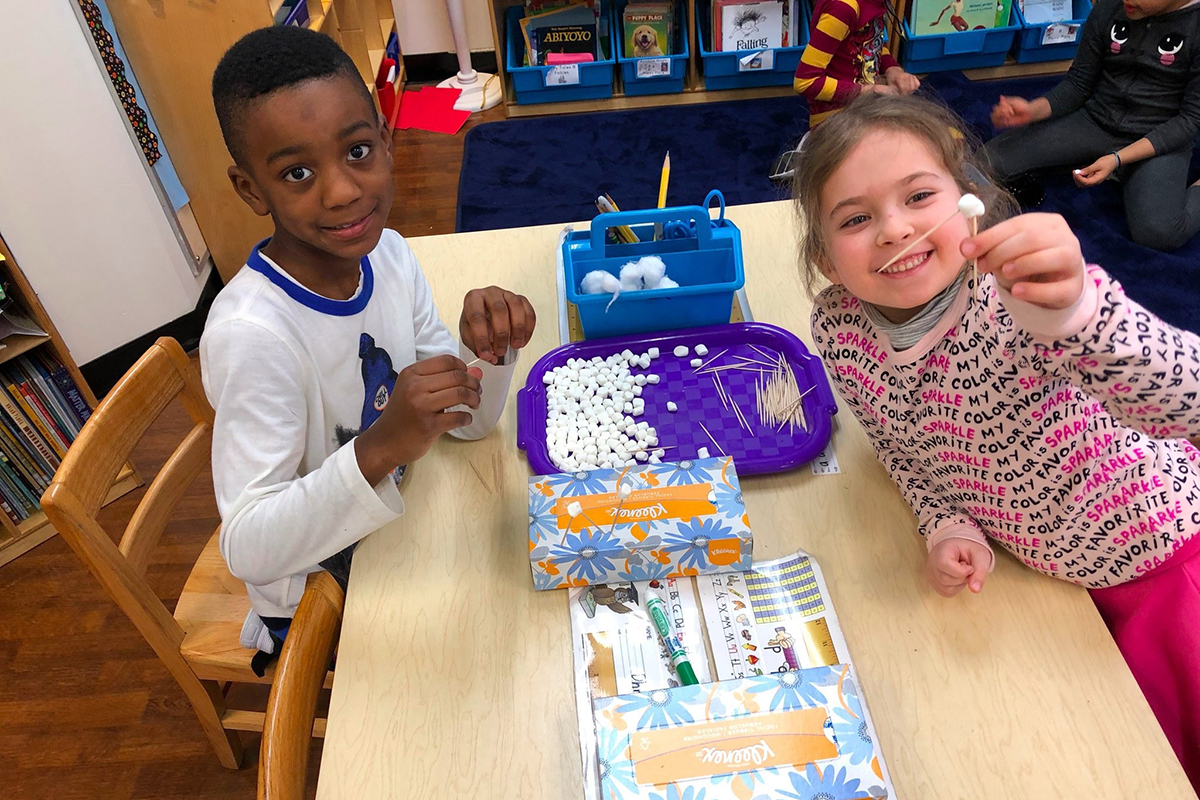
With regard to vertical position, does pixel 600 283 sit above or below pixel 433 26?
above

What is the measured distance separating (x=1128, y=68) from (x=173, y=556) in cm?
286

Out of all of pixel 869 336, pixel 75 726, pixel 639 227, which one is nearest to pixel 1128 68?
pixel 639 227

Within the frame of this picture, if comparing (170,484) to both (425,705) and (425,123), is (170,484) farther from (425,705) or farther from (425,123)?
(425,123)

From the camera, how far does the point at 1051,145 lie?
2.53 m

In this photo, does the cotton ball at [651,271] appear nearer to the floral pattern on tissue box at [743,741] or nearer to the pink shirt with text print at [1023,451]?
the pink shirt with text print at [1023,451]

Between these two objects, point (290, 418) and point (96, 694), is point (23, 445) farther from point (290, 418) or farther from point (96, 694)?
point (290, 418)

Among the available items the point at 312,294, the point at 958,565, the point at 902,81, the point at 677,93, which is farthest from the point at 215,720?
the point at 677,93

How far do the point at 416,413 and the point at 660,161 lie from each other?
2.33 metres

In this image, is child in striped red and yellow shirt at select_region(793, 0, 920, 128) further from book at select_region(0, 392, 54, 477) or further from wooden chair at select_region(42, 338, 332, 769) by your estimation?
book at select_region(0, 392, 54, 477)

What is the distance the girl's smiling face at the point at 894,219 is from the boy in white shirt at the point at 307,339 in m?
0.40

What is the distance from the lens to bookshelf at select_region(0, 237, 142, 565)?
5.73ft

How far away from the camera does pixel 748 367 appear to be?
1155 mm

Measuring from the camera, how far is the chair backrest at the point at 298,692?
0.74 meters

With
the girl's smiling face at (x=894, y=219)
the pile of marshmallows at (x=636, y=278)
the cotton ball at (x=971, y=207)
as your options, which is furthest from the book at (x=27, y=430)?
the cotton ball at (x=971, y=207)
